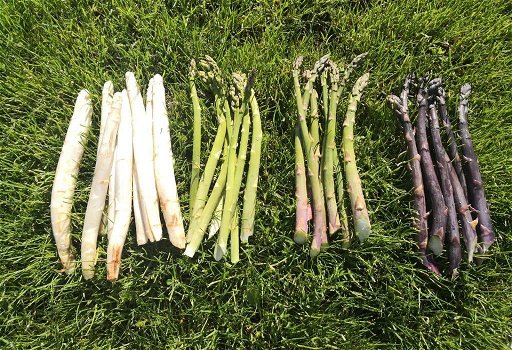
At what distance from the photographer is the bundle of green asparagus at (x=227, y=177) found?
317 cm

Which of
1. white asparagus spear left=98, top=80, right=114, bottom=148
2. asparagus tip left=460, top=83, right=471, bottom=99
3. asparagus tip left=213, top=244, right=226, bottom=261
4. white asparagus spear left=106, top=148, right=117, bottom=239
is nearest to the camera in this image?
asparagus tip left=213, top=244, right=226, bottom=261

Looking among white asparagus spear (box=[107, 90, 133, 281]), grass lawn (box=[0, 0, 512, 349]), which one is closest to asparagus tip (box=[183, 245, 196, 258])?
grass lawn (box=[0, 0, 512, 349])

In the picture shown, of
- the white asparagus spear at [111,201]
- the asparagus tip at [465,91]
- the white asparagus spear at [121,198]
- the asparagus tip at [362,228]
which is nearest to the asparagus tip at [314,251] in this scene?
the asparagus tip at [362,228]

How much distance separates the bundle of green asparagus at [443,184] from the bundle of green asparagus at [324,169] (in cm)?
41

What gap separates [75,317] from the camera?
128 inches

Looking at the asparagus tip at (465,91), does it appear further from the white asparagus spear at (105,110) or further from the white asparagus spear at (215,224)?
the white asparagus spear at (105,110)

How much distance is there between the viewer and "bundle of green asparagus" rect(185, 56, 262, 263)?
10.4 ft

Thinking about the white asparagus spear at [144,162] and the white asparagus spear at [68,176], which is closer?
the white asparagus spear at [144,162]

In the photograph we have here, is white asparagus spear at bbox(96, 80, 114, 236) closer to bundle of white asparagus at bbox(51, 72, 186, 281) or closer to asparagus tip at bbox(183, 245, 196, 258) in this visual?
bundle of white asparagus at bbox(51, 72, 186, 281)

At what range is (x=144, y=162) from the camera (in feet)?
10.7

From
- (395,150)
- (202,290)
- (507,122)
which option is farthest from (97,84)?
(507,122)

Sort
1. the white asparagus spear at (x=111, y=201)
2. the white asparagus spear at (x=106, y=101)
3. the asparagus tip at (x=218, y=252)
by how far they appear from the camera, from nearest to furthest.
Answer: the asparagus tip at (x=218, y=252) < the white asparagus spear at (x=111, y=201) < the white asparagus spear at (x=106, y=101)

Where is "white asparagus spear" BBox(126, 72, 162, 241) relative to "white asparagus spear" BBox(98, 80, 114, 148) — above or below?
below

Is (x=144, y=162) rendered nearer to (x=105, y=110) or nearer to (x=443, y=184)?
(x=105, y=110)
